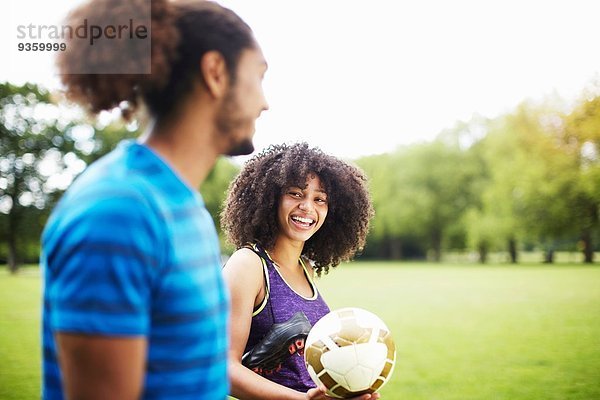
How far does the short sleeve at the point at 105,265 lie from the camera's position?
932 mm

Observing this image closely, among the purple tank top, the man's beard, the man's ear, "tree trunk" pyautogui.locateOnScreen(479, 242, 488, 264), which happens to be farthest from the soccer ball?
"tree trunk" pyautogui.locateOnScreen(479, 242, 488, 264)

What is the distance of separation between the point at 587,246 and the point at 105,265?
40938 mm

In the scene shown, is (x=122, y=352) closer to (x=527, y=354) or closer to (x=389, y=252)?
(x=527, y=354)

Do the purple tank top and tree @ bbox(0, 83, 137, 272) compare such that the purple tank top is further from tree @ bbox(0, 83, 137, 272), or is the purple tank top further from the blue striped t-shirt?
tree @ bbox(0, 83, 137, 272)

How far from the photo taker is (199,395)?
3.81 ft

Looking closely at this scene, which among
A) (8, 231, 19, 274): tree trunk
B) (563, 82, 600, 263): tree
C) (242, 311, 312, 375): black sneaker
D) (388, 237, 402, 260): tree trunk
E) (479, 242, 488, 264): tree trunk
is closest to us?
(242, 311, 312, 375): black sneaker

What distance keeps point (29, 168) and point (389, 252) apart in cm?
3834

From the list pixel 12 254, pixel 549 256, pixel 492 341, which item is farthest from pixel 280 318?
pixel 549 256

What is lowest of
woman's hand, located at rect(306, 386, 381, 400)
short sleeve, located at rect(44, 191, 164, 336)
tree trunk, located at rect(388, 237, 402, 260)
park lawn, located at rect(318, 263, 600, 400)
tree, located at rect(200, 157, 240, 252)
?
tree trunk, located at rect(388, 237, 402, 260)

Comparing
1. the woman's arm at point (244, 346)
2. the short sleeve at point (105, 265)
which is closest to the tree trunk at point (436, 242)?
the woman's arm at point (244, 346)

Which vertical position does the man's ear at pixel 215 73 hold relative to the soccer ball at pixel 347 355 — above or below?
above

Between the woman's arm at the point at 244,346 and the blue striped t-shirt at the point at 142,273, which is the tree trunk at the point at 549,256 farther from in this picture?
the blue striped t-shirt at the point at 142,273

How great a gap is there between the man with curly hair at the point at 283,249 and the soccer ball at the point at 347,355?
0.23 ft

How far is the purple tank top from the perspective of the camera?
2502 millimetres
